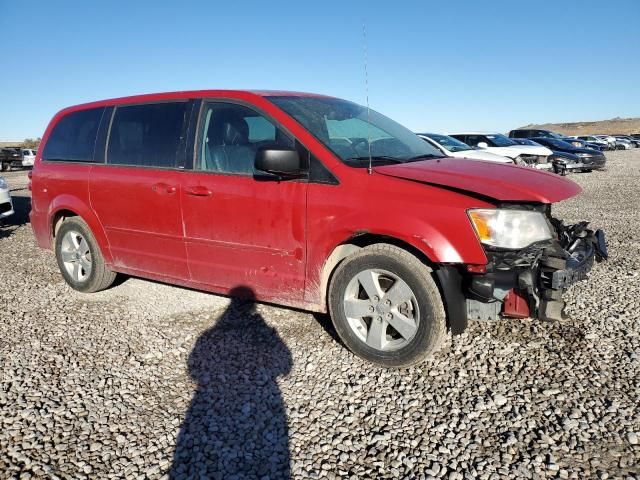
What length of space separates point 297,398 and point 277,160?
1522mm

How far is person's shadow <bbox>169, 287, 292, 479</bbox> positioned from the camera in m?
2.25

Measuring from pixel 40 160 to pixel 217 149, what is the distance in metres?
2.59

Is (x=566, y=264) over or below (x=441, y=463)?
over

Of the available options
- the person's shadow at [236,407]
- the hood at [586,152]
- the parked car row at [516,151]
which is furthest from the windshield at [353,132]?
the hood at [586,152]

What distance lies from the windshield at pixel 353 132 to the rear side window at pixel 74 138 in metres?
2.14

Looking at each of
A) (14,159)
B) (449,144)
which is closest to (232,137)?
(449,144)

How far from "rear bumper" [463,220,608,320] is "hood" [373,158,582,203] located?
323 millimetres

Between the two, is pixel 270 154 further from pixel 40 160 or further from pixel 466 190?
pixel 40 160

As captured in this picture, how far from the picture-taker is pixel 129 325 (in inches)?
158

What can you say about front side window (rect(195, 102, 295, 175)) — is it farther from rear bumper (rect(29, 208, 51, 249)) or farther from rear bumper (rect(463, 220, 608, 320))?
rear bumper (rect(29, 208, 51, 249))

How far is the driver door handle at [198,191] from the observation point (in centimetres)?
365

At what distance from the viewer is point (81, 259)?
486 cm

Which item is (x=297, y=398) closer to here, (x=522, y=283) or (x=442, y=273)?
(x=442, y=273)

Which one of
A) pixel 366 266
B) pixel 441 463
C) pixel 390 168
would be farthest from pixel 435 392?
pixel 390 168
